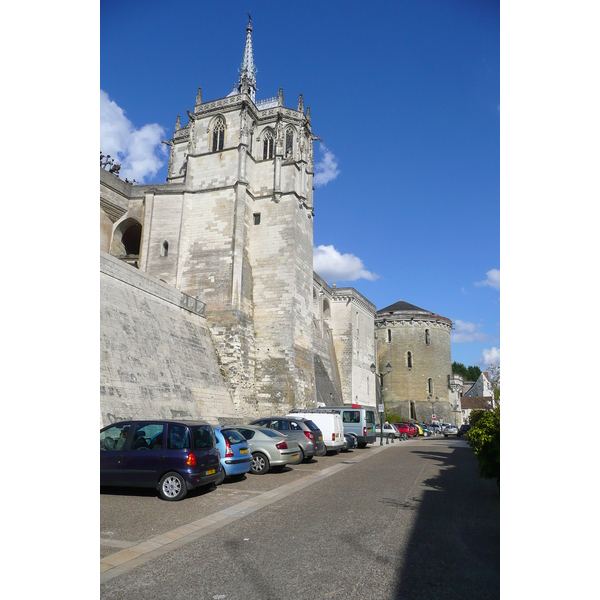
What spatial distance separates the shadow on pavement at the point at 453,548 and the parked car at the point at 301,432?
19.0 feet

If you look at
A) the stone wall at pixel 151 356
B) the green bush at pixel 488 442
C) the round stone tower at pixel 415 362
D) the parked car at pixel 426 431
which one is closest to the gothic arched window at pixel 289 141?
the stone wall at pixel 151 356

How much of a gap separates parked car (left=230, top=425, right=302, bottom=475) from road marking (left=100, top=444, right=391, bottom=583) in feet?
9.55

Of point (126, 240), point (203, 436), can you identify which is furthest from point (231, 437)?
point (126, 240)

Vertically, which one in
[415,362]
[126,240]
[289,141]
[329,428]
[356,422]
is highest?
[289,141]

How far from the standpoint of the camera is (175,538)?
235 inches

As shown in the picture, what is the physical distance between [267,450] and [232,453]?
2098mm

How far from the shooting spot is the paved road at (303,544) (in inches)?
170

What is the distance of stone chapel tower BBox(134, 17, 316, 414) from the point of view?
26.5m

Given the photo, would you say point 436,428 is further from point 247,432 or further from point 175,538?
point 175,538

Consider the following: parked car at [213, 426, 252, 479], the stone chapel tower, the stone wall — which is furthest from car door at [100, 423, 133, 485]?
the stone chapel tower
